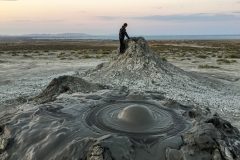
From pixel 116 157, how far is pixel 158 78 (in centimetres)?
1020

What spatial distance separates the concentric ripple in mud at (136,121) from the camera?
6.22 metres

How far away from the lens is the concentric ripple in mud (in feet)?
20.4

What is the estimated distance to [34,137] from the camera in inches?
247

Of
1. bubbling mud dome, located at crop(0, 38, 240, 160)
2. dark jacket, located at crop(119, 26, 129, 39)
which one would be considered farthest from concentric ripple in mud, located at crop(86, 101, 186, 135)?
dark jacket, located at crop(119, 26, 129, 39)

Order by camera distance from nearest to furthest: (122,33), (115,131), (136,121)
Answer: (115,131) → (136,121) → (122,33)

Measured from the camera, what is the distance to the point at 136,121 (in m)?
6.31

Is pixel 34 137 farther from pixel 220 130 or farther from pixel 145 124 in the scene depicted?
pixel 220 130

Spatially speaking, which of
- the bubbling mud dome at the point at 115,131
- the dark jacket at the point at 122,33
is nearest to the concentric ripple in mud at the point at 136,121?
the bubbling mud dome at the point at 115,131

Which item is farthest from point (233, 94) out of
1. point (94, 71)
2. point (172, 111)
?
point (172, 111)

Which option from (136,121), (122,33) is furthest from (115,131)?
(122,33)

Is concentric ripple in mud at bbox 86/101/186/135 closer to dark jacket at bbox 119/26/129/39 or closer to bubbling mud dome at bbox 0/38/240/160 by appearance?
bubbling mud dome at bbox 0/38/240/160

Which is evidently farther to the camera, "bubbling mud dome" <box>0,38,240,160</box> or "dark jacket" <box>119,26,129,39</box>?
"dark jacket" <box>119,26,129,39</box>

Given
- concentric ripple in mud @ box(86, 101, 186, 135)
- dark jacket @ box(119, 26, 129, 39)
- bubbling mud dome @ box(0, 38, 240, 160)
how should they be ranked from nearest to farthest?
bubbling mud dome @ box(0, 38, 240, 160), concentric ripple in mud @ box(86, 101, 186, 135), dark jacket @ box(119, 26, 129, 39)

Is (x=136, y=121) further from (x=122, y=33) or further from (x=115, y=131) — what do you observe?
(x=122, y=33)
